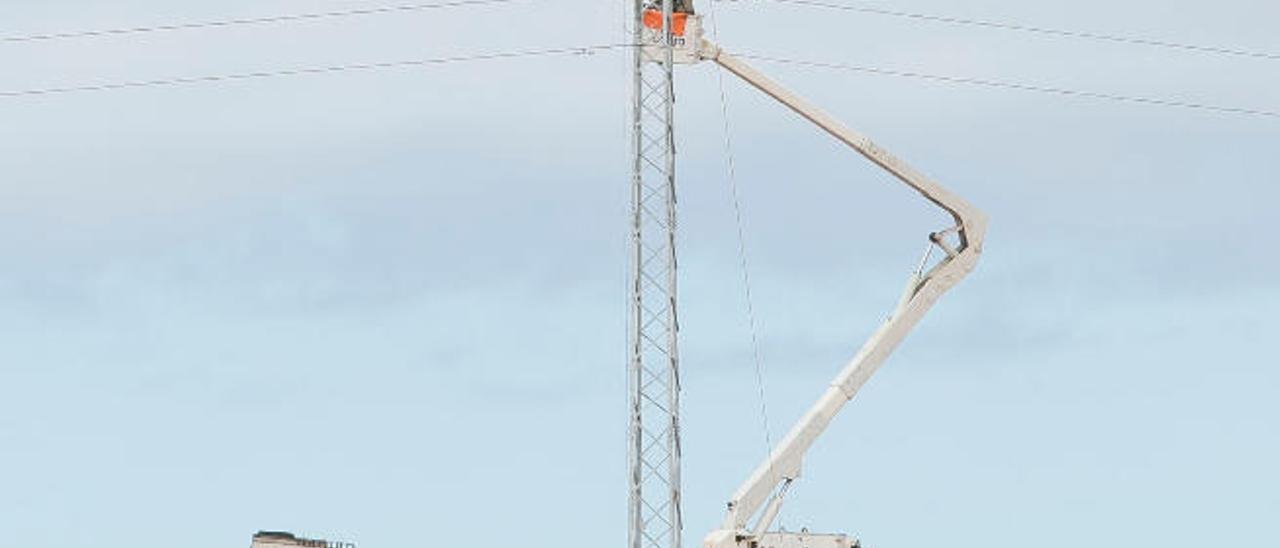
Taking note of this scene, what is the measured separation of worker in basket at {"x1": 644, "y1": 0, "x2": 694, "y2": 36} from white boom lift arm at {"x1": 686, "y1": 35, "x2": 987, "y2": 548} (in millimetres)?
1674

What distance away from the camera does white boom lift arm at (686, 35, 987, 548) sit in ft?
377

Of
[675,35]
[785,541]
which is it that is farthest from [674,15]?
[785,541]

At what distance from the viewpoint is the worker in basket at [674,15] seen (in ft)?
378

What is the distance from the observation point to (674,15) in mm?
116688

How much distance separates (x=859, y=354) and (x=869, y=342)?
0.68 m

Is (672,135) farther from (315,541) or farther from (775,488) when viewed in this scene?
(315,541)

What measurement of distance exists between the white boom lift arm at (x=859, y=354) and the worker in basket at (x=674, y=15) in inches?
65.9

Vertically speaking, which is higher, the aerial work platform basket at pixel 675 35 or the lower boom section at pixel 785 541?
the aerial work platform basket at pixel 675 35

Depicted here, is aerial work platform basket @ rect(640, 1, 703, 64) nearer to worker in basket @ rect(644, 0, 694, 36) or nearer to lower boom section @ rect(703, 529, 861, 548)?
worker in basket @ rect(644, 0, 694, 36)

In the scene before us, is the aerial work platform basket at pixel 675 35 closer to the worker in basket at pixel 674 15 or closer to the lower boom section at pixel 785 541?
the worker in basket at pixel 674 15

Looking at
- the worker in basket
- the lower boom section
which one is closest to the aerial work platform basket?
the worker in basket

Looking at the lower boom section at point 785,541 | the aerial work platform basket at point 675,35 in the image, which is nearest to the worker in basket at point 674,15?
the aerial work platform basket at point 675,35

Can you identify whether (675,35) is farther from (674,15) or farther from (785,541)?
(785,541)

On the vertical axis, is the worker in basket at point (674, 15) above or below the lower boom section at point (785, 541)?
above
